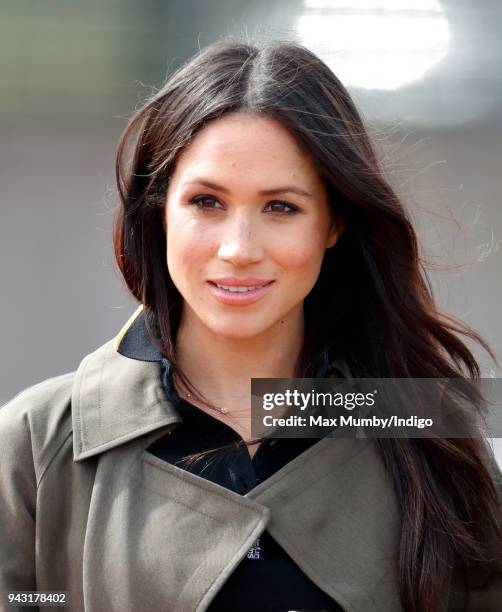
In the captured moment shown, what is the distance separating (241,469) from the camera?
5.12ft

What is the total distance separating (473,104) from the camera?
2.98 metres

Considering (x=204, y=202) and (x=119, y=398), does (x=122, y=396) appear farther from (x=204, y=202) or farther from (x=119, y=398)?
(x=204, y=202)

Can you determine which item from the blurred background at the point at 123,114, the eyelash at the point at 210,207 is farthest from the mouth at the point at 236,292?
the blurred background at the point at 123,114

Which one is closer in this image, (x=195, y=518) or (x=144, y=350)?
(x=195, y=518)

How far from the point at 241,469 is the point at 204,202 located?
44 cm

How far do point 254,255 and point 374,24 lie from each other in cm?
159

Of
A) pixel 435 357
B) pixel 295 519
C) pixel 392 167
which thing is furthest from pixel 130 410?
pixel 392 167

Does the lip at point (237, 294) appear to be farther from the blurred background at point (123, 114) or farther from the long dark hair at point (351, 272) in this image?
the blurred background at point (123, 114)

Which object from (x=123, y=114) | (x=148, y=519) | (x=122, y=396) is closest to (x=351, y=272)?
(x=122, y=396)

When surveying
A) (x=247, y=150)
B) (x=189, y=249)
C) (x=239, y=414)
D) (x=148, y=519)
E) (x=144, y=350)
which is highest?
(x=247, y=150)

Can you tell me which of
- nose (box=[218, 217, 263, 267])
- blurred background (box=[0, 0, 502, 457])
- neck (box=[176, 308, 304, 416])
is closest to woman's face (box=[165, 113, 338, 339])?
nose (box=[218, 217, 263, 267])

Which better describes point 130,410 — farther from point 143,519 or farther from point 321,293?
point 321,293

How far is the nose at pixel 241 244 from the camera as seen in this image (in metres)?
1.49

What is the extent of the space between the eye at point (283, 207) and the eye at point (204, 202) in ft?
0.31
